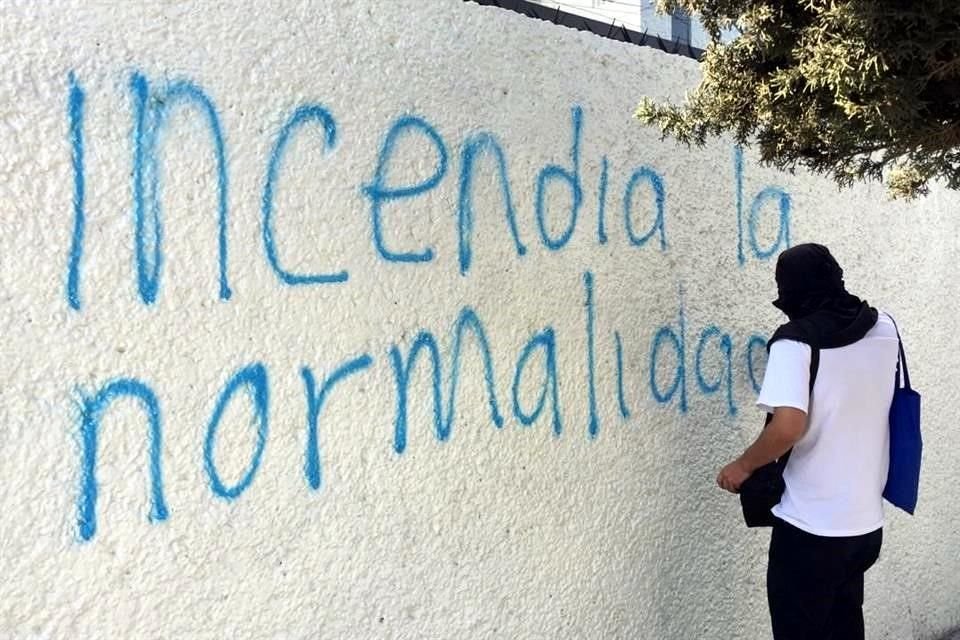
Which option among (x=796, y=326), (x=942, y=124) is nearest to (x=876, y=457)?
(x=796, y=326)

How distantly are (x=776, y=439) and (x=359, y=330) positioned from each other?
126cm

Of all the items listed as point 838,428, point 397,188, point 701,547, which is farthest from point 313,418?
point 701,547

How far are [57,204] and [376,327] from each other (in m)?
0.85

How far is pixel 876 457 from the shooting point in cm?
291

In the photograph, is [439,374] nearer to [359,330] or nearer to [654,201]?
[359,330]

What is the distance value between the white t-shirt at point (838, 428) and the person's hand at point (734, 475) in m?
0.14

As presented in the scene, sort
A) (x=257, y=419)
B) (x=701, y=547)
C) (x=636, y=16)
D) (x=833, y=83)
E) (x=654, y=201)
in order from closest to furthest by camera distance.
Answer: (x=833, y=83), (x=257, y=419), (x=654, y=201), (x=701, y=547), (x=636, y=16)

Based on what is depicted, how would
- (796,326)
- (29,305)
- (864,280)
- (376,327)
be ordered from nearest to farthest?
(29,305)
(376,327)
(796,326)
(864,280)

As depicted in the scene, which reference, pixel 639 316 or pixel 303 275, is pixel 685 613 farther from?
pixel 303 275

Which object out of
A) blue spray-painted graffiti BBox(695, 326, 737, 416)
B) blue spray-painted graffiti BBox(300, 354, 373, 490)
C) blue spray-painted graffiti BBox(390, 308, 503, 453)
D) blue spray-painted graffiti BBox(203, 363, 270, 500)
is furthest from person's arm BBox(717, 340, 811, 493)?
blue spray-painted graffiti BBox(203, 363, 270, 500)

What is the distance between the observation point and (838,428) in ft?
9.23

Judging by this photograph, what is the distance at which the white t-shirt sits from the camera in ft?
9.00

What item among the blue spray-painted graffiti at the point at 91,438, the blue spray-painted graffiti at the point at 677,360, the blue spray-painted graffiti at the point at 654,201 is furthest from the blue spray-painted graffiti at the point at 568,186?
the blue spray-painted graffiti at the point at 91,438

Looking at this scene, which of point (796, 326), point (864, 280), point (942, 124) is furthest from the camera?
point (864, 280)
